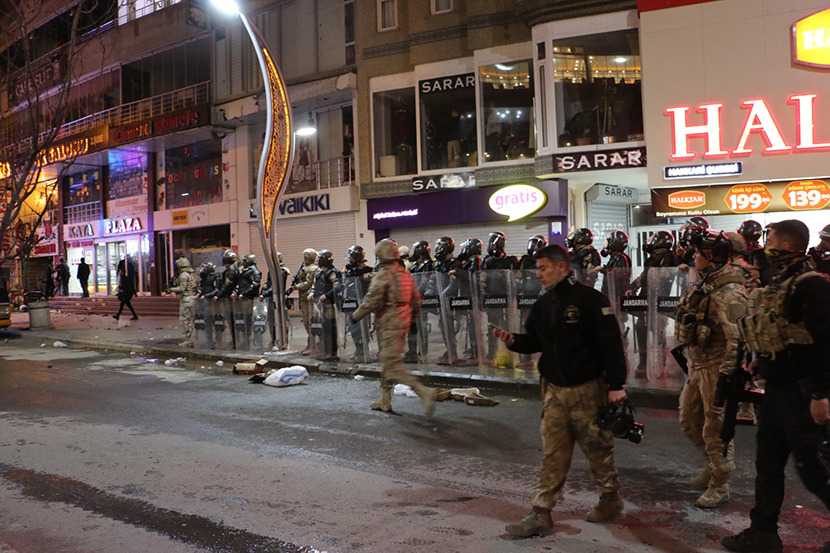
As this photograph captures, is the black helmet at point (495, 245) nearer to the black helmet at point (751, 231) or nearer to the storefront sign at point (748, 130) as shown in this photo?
the black helmet at point (751, 231)

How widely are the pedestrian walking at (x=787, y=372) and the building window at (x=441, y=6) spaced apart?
59.8 feet

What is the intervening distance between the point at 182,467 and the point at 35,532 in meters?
1.55

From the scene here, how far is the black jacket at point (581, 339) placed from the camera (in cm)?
420

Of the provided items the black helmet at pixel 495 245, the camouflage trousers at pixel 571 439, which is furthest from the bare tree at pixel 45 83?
the camouflage trousers at pixel 571 439

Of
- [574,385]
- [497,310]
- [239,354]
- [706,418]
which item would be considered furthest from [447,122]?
[574,385]

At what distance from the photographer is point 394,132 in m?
22.2

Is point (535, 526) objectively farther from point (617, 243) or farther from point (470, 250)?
point (470, 250)

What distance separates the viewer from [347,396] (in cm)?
952

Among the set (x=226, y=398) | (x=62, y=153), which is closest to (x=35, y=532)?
(x=226, y=398)

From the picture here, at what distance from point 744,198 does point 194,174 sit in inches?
865

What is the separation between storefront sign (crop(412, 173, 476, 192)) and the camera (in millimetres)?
20156

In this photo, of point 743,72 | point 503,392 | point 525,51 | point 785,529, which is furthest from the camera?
point 525,51

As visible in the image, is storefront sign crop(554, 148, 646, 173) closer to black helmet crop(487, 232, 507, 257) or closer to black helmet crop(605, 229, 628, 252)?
black helmet crop(487, 232, 507, 257)

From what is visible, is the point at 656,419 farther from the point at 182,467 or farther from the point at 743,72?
the point at 743,72
